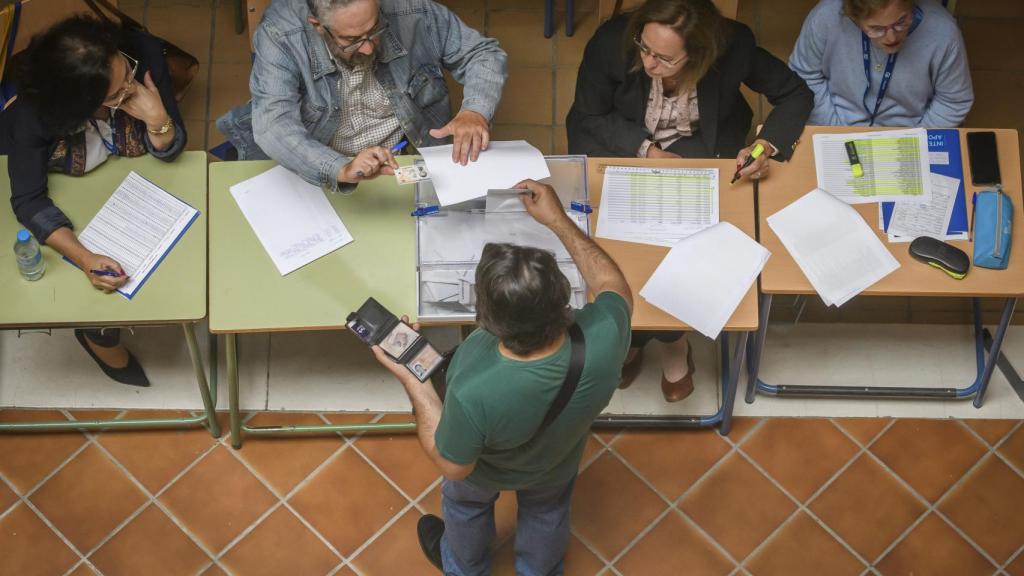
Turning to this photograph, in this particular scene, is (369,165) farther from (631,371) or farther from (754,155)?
(631,371)

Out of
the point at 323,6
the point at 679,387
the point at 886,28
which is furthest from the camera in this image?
the point at 679,387

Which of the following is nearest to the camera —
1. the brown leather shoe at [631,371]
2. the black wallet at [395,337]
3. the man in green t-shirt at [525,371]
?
the man in green t-shirt at [525,371]

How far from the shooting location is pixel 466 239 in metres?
3.04

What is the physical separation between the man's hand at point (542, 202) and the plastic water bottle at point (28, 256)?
4.28ft

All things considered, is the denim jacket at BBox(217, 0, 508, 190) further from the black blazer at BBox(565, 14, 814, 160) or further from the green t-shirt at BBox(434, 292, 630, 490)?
the green t-shirt at BBox(434, 292, 630, 490)

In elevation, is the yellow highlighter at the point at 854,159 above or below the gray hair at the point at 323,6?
below

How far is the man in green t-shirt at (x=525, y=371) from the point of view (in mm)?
2191

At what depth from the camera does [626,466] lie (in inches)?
142

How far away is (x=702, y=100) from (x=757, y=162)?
33 cm

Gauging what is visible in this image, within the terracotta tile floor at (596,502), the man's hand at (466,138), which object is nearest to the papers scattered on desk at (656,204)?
the man's hand at (466,138)

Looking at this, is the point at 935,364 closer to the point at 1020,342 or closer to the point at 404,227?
the point at 1020,342

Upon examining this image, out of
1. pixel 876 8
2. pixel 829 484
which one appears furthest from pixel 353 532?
pixel 876 8

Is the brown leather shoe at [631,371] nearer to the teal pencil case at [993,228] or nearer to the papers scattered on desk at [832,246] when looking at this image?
the papers scattered on desk at [832,246]

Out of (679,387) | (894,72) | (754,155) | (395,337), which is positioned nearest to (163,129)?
(395,337)
